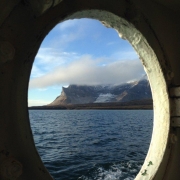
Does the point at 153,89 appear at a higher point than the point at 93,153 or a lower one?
higher

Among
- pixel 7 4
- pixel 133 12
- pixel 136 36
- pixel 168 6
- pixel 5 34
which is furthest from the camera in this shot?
pixel 168 6

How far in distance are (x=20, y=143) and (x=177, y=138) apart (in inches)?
67.4

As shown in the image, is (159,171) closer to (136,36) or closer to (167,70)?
(167,70)

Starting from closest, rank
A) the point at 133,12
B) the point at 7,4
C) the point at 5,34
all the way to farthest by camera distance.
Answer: the point at 7,4 < the point at 5,34 < the point at 133,12

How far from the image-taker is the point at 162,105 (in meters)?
2.42

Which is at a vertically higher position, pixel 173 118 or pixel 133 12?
pixel 133 12

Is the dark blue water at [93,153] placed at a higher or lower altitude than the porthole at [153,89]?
lower

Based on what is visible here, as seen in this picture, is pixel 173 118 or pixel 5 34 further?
pixel 173 118

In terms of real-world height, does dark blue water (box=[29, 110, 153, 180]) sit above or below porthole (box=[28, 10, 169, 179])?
below

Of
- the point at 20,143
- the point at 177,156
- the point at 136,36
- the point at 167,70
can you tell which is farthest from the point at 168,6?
the point at 20,143

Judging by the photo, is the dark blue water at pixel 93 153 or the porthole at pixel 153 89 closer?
the porthole at pixel 153 89

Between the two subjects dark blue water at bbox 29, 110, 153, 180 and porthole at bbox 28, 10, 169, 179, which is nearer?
porthole at bbox 28, 10, 169, 179

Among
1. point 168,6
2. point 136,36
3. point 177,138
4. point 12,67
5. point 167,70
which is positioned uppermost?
point 168,6

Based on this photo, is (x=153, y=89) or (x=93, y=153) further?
(x=93, y=153)
